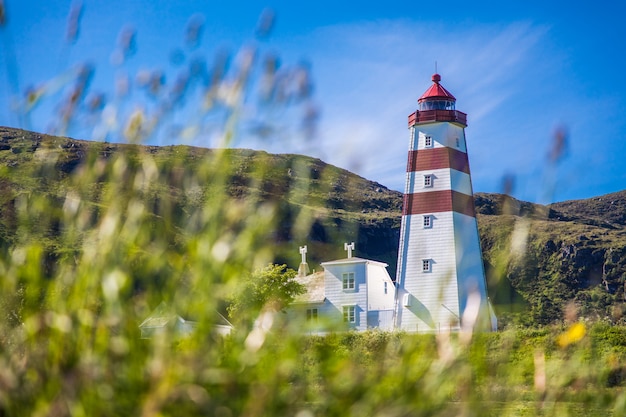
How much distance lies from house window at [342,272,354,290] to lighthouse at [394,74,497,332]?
10.3 feet

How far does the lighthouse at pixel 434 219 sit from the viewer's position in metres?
36.0

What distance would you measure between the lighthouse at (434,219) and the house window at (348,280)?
313cm

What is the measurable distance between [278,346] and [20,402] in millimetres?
1034

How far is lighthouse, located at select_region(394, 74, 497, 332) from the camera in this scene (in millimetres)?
35969

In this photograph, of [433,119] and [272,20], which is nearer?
[272,20]

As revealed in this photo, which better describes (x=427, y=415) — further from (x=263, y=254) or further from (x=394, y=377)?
(x=263, y=254)

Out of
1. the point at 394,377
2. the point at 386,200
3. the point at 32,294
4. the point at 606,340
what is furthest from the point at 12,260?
the point at 386,200

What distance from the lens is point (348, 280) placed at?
40.1 metres

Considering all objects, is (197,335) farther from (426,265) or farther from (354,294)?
(354,294)

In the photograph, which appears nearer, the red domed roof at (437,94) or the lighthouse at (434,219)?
the lighthouse at (434,219)

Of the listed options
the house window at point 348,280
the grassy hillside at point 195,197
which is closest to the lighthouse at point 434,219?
the house window at point 348,280

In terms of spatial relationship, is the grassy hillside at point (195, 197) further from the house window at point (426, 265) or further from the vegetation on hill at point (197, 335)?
the house window at point (426, 265)

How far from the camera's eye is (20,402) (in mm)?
3008

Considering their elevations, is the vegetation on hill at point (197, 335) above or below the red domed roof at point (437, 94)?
below
